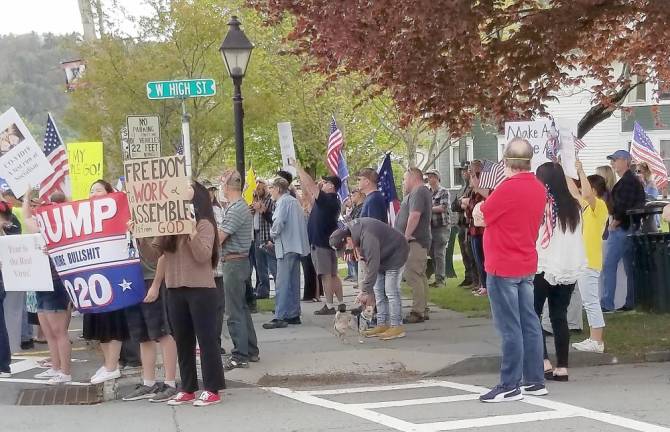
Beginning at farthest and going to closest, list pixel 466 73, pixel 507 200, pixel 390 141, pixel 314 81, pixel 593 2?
1. pixel 390 141
2. pixel 314 81
3. pixel 466 73
4. pixel 593 2
5. pixel 507 200

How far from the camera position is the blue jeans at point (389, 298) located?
35.5 ft

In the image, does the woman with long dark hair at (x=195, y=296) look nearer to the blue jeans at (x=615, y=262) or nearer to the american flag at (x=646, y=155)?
the blue jeans at (x=615, y=262)

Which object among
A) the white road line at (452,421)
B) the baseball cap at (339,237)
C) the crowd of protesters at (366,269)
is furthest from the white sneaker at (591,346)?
the baseball cap at (339,237)

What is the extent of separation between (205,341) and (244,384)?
1263 millimetres

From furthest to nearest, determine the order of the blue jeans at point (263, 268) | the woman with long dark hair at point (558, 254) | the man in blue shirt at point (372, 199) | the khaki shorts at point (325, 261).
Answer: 1. the blue jeans at point (263, 268)
2. the khaki shorts at point (325, 261)
3. the man in blue shirt at point (372, 199)
4. the woman with long dark hair at point (558, 254)

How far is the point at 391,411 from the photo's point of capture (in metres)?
7.66

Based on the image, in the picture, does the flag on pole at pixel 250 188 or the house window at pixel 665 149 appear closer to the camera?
the flag on pole at pixel 250 188

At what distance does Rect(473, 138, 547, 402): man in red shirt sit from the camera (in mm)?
7668

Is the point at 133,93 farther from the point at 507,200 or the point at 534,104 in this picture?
the point at 507,200

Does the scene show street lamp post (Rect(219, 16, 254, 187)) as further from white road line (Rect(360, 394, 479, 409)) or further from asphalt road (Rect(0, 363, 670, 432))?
white road line (Rect(360, 394, 479, 409))

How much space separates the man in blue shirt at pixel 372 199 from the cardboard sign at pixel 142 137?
253 cm

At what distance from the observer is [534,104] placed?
12.2 m

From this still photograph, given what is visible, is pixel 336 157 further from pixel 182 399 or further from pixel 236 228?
pixel 182 399

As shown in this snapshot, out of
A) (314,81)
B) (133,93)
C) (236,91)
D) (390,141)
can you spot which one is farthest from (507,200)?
(390,141)
